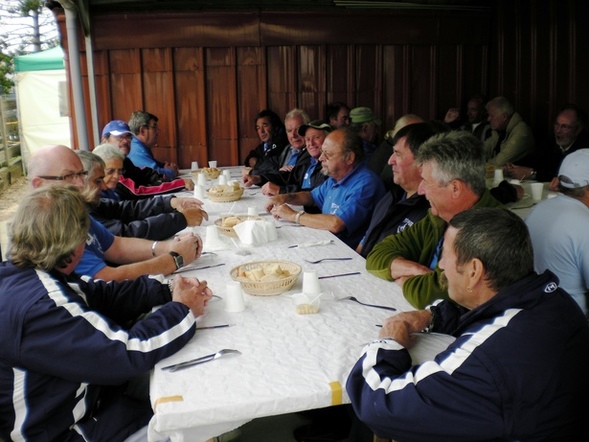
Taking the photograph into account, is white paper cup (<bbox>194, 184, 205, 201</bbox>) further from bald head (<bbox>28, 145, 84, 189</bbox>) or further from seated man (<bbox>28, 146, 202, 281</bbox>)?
bald head (<bbox>28, 145, 84, 189</bbox>)

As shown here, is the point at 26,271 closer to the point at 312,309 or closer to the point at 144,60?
the point at 312,309

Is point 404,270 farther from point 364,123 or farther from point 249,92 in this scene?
point 249,92

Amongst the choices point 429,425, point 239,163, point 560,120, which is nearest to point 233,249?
point 429,425

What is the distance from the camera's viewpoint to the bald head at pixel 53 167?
2686 mm

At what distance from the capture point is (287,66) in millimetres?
7070

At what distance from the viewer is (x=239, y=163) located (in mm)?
7344

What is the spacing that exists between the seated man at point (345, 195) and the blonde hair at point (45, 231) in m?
1.95

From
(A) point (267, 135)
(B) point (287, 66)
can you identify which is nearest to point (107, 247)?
(A) point (267, 135)

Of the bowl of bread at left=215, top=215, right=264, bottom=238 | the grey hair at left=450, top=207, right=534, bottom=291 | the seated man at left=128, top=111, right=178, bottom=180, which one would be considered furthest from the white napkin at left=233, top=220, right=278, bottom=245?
the seated man at left=128, top=111, right=178, bottom=180

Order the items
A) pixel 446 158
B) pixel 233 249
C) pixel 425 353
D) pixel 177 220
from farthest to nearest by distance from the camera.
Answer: pixel 177 220, pixel 233 249, pixel 446 158, pixel 425 353

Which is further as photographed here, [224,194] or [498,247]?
[224,194]

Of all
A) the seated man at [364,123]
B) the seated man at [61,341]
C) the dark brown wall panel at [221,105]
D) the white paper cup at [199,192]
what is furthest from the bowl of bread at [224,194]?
the dark brown wall panel at [221,105]

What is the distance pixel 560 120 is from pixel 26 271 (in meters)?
5.20

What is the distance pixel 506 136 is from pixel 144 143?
3943mm
